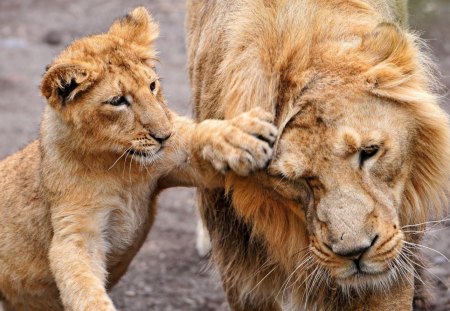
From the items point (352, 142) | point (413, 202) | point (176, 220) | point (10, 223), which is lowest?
point (176, 220)

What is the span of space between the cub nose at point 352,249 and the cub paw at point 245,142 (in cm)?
31

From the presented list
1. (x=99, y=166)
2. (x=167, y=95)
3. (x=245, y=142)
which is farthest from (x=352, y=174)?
(x=167, y=95)

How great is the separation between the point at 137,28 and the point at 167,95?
11.9 ft

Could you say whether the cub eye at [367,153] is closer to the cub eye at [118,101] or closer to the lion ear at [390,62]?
the lion ear at [390,62]

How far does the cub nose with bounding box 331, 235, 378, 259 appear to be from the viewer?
9.29ft

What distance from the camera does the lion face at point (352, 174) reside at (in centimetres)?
285

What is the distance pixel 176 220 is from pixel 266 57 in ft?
9.08

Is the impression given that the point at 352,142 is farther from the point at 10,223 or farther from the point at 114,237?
the point at 10,223

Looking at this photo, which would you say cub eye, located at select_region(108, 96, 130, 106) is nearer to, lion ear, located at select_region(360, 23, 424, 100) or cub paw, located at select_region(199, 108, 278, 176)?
cub paw, located at select_region(199, 108, 278, 176)

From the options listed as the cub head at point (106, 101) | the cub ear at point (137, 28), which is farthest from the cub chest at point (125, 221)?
the cub ear at point (137, 28)

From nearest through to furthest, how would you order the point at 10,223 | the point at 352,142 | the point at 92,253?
1. the point at 352,142
2. the point at 92,253
3. the point at 10,223

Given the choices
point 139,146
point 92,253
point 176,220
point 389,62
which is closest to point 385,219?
point 389,62

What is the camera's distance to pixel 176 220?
5723 millimetres

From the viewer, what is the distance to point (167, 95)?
7117mm
